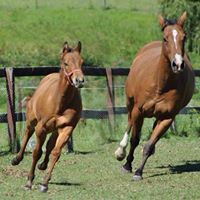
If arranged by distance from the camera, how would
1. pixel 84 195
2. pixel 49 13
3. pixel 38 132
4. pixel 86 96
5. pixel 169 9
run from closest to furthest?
1. pixel 84 195
2. pixel 38 132
3. pixel 86 96
4. pixel 169 9
5. pixel 49 13

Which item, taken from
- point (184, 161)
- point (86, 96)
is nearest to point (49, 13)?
point (86, 96)

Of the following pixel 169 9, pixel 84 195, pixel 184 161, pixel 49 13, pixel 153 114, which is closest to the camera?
pixel 84 195

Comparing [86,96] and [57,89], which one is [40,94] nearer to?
[57,89]

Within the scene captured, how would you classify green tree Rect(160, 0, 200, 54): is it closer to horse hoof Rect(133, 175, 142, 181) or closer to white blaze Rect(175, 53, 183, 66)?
horse hoof Rect(133, 175, 142, 181)

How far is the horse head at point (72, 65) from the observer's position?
32.0 ft

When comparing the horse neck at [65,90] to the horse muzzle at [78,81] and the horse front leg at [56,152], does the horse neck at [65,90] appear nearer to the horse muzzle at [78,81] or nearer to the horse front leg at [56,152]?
the horse front leg at [56,152]

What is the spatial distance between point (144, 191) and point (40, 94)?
6.38 ft

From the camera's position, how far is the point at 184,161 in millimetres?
13180

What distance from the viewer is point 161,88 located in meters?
11.5

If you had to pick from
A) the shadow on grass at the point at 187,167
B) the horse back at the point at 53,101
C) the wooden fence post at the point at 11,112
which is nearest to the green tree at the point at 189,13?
the wooden fence post at the point at 11,112

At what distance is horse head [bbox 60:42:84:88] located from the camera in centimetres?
974

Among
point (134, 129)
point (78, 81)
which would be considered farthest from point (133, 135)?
point (78, 81)

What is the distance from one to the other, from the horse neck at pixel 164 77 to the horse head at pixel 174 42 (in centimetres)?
23

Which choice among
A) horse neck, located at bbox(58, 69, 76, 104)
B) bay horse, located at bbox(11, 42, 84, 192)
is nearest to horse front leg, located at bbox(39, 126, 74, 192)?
bay horse, located at bbox(11, 42, 84, 192)
